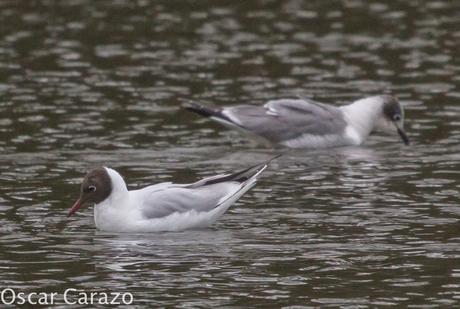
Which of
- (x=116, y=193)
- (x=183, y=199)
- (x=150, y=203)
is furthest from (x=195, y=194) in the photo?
(x=116, y=193)

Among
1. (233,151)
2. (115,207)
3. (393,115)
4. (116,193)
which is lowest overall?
(115,207)

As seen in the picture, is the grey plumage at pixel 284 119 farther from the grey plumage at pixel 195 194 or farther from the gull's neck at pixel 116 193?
the gull's neck at pixel 116 193

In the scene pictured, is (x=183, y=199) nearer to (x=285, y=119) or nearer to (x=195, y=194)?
(x=195, y=194)

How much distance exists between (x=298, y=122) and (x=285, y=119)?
0.60 ft

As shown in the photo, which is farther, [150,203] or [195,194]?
[195,194]

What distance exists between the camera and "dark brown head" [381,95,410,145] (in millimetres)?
21250

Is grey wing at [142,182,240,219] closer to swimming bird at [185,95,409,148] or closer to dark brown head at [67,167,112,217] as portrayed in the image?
dark brown head at [67,167,112,217]

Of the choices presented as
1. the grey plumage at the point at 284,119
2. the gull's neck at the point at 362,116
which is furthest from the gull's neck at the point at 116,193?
the gull's neck at the point at 362,116

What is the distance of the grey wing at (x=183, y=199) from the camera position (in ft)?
53.1

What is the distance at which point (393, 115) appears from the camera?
21.3 m

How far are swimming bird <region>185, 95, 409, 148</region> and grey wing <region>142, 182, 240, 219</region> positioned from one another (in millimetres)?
4069

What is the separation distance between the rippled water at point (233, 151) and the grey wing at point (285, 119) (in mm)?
378

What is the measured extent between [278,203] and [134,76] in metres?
7.60

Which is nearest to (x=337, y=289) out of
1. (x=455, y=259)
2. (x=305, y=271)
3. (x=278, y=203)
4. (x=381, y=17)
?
(x=305, y=271)
